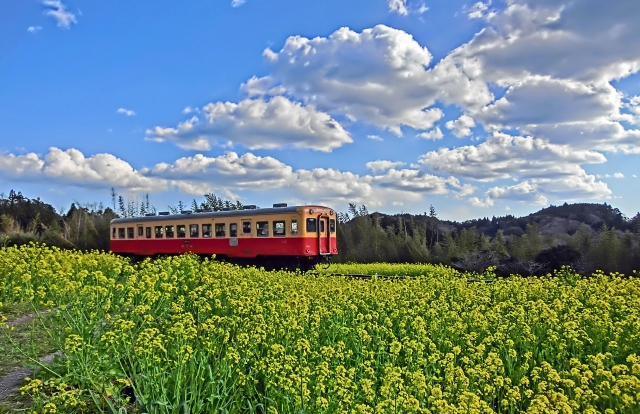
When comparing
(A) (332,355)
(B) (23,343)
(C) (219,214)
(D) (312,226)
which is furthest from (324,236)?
(A) (332,355)

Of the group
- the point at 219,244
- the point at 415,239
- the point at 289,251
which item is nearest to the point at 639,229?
the point at 415,239

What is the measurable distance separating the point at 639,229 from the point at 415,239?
871 cm

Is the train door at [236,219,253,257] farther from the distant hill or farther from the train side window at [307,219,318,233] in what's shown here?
→ the distant hill

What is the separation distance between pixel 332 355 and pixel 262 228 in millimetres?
12769

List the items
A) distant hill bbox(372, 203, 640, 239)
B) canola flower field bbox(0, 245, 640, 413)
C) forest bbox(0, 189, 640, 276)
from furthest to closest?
distant hill bbox(372, 203, 640, 239), forest bbox(0, 189, 640, 276), canola flower field bbox(0, 245, 640, 413)

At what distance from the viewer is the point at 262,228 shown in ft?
55.2

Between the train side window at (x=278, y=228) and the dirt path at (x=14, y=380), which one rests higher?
the train side window at (x=278, y=228)

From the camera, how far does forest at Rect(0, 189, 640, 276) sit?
15594 mm

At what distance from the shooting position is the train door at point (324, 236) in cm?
1692

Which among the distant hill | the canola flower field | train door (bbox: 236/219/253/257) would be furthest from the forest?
the canola flower field

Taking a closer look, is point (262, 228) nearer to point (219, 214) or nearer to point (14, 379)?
point (219, 214)

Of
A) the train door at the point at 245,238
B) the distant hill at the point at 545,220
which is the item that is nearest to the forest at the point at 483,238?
the distant hill at the point at 545,220

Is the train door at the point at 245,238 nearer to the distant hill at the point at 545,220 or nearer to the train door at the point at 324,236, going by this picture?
the train door at the point at 324,236

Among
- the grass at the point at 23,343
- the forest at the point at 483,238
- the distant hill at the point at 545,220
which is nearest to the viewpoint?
the grass at the point at 23,343
